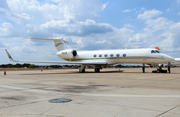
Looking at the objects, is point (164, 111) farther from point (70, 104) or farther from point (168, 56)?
point (168, 56)

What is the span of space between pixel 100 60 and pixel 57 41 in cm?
929

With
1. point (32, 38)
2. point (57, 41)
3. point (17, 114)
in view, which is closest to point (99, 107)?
point (17, 114)

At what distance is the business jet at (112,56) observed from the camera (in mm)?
22938

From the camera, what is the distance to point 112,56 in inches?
1006

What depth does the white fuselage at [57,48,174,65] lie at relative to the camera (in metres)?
22.9

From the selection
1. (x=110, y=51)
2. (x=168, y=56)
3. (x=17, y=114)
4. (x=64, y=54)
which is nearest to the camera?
(x=17, y=114)

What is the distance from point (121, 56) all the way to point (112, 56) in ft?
4.73

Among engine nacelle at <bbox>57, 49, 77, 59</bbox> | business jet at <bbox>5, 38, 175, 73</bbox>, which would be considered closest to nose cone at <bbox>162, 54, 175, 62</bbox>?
business jet at <bbox>5, 38, 175, 73</bbox>

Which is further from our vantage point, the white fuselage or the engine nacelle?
the engine nacelle

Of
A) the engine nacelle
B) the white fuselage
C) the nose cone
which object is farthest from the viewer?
the engine nacelle

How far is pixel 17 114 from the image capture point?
13.7ft

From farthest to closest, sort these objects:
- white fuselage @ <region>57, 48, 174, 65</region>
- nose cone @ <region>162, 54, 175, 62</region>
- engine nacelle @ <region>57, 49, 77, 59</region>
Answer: engine nacelle @ <region>57, 49, 77, 59</region> < white fuselage @ <region>57, 48, 174, 65</region> < nose cone @ <region>162, 54, 175, 62</region>

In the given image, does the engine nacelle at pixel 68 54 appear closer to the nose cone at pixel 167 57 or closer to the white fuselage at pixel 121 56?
the white fuselage at pixel 121 56

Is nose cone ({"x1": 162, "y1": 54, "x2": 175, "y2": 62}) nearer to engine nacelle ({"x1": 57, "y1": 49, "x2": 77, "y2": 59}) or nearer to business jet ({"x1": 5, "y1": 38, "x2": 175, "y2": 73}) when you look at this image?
business jet ({"x1": 5, "y1": 38, "x2": 175, "y2": 73})
